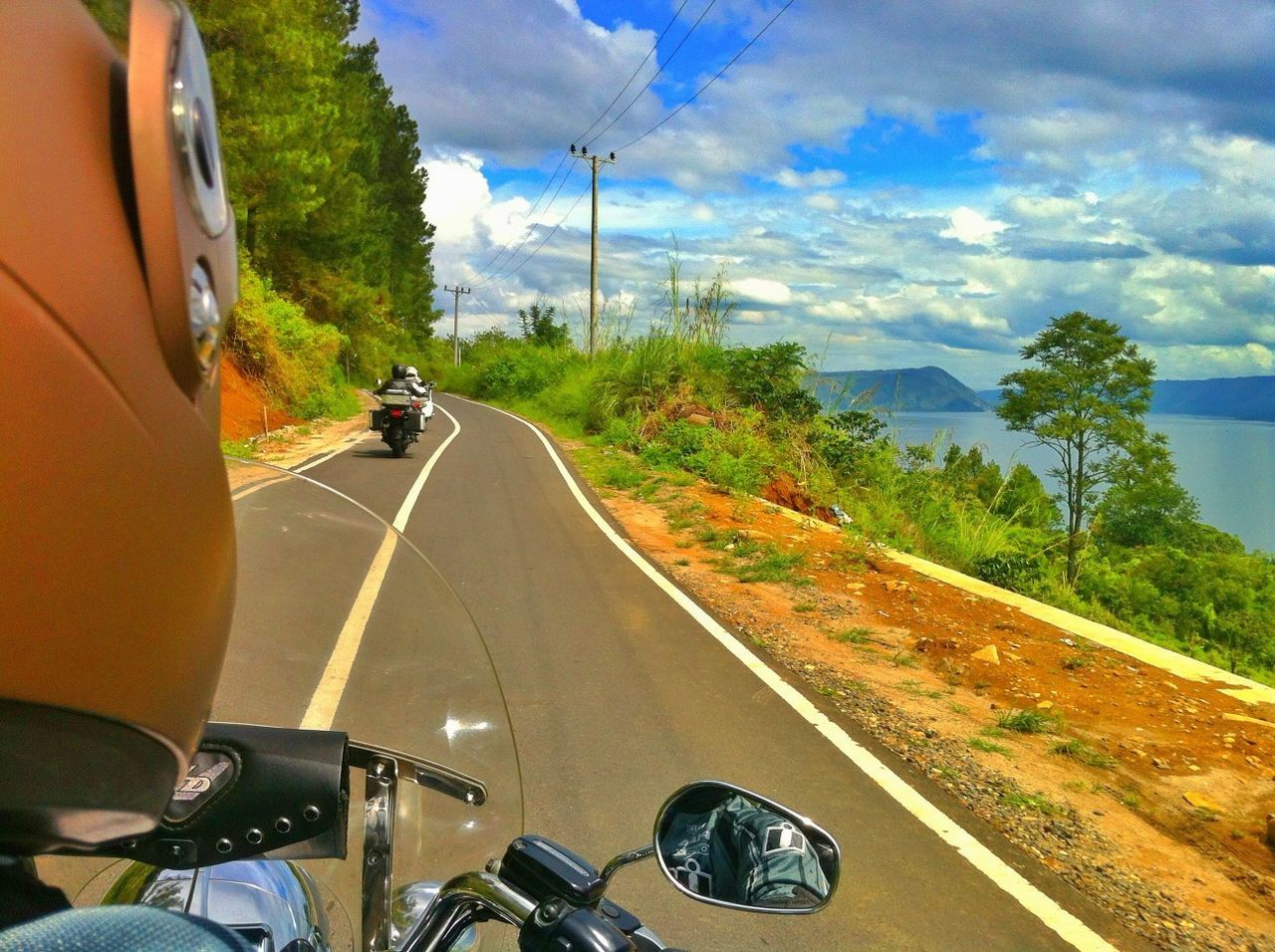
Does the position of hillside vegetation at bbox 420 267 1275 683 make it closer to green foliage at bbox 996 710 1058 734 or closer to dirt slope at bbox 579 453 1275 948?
dirt slope at bbox 579 453 1275 948

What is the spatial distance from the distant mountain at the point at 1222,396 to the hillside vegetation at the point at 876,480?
93.9m

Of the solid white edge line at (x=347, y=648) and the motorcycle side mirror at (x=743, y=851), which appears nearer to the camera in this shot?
the motorcycle side mirror at (x=743, y=851)

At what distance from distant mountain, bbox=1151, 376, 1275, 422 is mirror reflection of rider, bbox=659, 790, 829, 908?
118m

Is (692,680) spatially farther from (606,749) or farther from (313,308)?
(313,308)

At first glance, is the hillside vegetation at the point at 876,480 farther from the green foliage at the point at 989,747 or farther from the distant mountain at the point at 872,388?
the green foliage at the point at 989,747

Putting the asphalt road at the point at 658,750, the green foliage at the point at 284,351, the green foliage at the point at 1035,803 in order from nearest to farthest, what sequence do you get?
the asphalt road at the point at 658,750, the green foliage at the point at 1035,803, the green foliage at the point at 284,351

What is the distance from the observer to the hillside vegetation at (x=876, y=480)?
43.8ft

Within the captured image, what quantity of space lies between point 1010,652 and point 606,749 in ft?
12.2

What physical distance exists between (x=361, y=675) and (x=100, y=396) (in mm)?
962

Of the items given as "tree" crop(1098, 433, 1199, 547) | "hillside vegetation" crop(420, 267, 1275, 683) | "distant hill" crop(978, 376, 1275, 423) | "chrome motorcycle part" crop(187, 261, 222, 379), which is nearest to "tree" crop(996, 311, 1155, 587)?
"tree" crop(1098, 433, 1199, 547)

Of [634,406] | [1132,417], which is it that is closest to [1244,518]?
[1132,417]

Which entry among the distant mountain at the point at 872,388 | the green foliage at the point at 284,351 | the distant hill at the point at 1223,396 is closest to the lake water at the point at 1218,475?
the distant mountain at the point at 872,388

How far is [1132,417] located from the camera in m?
36.8

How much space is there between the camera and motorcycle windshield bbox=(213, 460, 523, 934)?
1465mm
